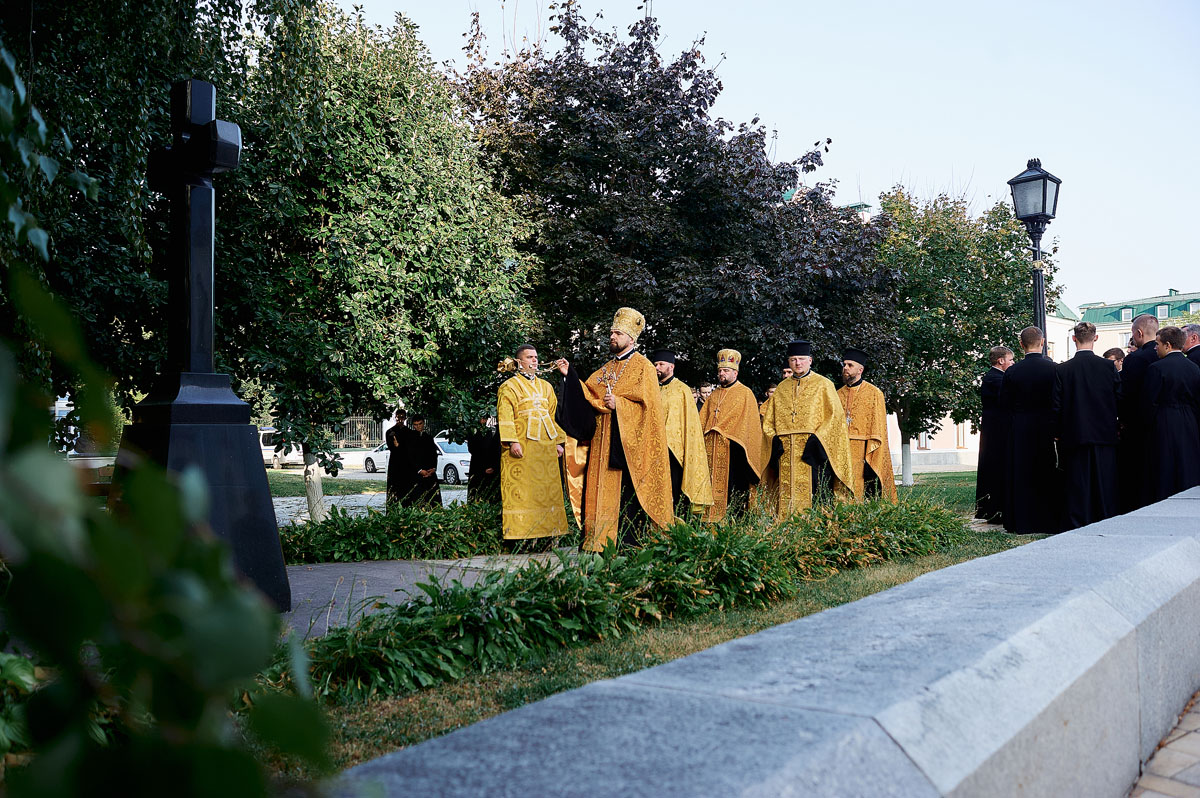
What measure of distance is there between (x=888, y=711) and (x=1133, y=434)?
10616 mm

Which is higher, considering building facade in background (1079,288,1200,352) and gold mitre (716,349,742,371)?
building facade in background (1079,288,1200,352)

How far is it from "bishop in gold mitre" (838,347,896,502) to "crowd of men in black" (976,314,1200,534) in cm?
150

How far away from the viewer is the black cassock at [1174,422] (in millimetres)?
9930

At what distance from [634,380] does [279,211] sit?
454 cm

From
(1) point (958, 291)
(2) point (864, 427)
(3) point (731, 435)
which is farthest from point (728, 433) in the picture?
(1) point (958, 291)

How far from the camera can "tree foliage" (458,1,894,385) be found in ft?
47.2

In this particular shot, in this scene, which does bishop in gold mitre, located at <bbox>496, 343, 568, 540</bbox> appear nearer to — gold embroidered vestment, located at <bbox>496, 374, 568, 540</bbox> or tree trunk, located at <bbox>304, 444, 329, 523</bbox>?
gold embroidered vestment, located at <bbox>496, 374, 568, 540</bbox>

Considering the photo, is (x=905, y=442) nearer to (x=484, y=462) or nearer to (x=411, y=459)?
(x=484, y=462)

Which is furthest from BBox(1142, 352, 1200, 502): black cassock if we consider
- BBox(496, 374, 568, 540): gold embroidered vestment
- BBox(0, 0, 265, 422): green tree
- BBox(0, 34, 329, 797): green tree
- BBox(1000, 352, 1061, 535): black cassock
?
BBox(0, 34, 329, 797): green tree

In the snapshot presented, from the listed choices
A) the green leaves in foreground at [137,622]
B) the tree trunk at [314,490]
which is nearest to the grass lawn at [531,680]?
the green leaves in foreground at [137,622]

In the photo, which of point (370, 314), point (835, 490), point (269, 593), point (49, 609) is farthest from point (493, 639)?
point (835, 490)

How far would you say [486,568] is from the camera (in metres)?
5.68

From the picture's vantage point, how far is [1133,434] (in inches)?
424

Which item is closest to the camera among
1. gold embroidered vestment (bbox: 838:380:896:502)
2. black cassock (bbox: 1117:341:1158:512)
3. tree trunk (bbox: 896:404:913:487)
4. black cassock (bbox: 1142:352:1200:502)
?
black cassock (bbox: 1142:352:1200:502)
